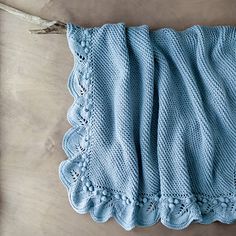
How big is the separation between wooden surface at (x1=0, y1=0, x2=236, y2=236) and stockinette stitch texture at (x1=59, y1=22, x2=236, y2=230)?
50mm

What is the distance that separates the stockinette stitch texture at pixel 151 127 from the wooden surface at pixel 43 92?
0.05 meters

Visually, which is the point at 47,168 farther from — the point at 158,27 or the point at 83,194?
the point at 158,27

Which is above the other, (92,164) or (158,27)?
(158,27)

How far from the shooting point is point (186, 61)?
2.88 ft

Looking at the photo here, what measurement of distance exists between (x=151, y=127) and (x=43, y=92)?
0.96ft

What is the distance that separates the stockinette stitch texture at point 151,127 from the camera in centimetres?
85

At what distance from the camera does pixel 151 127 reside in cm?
88

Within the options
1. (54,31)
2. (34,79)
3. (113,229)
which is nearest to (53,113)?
(34,79)

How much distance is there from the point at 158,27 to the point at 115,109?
25cm

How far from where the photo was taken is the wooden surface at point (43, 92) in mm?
937

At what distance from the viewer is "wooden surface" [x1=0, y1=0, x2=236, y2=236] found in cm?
94

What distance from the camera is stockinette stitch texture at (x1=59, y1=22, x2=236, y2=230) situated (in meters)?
0.85

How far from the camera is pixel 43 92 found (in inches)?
37.2

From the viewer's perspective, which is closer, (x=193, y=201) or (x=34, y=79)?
(x=193, y=201)
